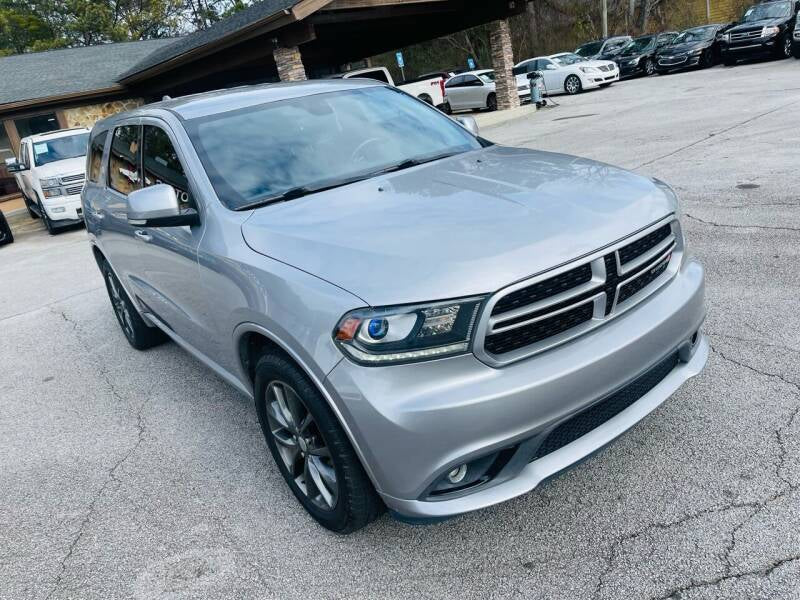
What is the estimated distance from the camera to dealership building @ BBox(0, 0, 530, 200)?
15477 mm

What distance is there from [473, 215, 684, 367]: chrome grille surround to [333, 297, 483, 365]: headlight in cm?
5

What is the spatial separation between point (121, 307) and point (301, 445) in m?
3.46

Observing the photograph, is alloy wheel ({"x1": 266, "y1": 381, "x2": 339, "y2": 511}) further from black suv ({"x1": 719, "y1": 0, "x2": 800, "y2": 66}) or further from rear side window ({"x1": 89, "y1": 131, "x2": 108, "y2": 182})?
black suv ({"x1": 719, "y1": 0, "x2": 800, "y2": 66})

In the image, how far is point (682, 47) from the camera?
2405 centimetres

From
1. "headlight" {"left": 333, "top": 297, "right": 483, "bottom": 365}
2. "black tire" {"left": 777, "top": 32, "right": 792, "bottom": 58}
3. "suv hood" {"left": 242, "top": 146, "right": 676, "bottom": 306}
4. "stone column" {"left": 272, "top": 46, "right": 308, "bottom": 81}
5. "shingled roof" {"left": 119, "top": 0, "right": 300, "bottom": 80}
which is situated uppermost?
"shingled roof" {"left": 119, "top": 0, "right": 300, "bottom": 80}

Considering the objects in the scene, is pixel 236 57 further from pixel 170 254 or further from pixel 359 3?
pixel 170 254

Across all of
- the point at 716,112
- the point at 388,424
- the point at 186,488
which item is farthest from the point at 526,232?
the point at 716,112

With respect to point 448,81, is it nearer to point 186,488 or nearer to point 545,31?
point 545,31

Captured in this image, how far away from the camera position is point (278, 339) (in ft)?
8.48

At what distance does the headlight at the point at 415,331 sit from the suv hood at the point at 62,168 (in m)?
12.5

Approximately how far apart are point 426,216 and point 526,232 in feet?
1.51

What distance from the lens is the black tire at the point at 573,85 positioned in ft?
77.8

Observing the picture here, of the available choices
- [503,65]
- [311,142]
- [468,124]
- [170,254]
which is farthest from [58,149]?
[503,65]

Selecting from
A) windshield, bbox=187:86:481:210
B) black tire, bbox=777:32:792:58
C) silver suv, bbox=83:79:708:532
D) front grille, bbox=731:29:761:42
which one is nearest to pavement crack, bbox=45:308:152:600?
silver suv, bbox=83:79:708:532
